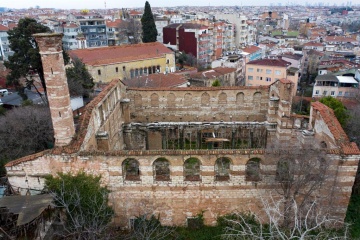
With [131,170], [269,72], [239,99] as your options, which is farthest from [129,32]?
[131,170]

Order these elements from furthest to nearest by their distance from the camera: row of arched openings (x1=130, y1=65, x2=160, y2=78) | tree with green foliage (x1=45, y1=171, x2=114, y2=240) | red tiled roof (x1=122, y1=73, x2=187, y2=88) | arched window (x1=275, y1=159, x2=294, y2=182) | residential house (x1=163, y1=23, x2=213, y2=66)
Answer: residential house (x1=163, y1=23, x2=213, y2=66) → row of arched openings (x1=130, y1=65, x2=160, y2=78) → red tiled roof (x1=122, y1=73, x2=187, y2=88) → tree with green foliage (x1=45, y1=171, x2=114, y2=240) → arched window (x1=275, y1=159, x2=294, y2=182)

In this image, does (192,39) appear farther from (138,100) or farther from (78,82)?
(138,100)

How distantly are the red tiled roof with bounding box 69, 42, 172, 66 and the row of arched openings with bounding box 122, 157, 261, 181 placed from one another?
2960cm

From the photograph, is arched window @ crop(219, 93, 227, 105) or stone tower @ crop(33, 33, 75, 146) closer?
stone tower @ crop(33, 33, 75, 146)

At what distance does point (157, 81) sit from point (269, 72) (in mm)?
22336

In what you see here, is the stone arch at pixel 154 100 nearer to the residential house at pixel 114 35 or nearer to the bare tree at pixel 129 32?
the bare tree at pixel 129 32

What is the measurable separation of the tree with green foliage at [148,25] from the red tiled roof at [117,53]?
30.2 feet

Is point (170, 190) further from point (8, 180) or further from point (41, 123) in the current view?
point (41, 123)

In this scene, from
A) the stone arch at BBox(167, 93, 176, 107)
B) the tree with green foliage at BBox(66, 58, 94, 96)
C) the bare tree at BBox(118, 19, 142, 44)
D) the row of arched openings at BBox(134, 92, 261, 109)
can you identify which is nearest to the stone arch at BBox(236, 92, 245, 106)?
the row of arched openings at BBox(134, 92, 261, 109)

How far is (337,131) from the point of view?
17.7 m

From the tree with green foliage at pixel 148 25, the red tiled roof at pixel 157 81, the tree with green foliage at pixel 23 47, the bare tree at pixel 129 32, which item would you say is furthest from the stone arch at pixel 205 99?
the bare tree at pixel 129 32

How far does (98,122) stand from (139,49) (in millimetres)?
37992

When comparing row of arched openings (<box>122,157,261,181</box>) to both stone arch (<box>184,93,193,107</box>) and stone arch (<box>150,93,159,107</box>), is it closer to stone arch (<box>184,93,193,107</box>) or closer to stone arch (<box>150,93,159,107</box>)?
stone arch (<box>184,93,193,107</box>)

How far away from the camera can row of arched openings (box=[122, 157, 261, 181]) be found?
667 inches
